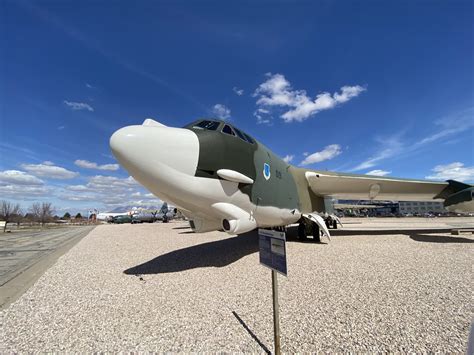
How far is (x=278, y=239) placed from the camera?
283cm

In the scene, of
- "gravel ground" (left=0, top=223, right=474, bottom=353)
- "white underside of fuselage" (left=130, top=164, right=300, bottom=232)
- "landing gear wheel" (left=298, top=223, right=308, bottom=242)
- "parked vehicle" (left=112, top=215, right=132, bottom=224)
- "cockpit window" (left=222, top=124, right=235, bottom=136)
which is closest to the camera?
"gravel ground" (left=0, top=223, right=474, bottom=353)

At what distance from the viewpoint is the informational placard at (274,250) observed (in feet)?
8.90

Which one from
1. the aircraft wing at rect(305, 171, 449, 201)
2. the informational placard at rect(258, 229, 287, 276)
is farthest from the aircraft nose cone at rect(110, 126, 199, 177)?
the aircraft wing at rect(305, 171, 449, 201)

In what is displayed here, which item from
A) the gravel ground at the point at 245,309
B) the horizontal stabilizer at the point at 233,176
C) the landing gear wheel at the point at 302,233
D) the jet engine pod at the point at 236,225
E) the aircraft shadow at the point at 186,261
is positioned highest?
the horizontal stabilizer at the point at 233,176

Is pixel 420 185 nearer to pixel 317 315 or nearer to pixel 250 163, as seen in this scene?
pixel 250 163

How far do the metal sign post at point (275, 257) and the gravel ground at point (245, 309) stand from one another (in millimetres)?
Result: 497

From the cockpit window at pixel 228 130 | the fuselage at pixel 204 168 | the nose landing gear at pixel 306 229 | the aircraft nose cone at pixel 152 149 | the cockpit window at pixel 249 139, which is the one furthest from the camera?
the nose landing gear at pixel 306 229

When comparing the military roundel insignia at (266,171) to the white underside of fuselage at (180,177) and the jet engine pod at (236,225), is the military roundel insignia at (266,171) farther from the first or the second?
the jet engine pod at (236,225)

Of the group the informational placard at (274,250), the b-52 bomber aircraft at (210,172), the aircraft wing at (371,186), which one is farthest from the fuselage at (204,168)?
the aircraft wing at (371,186)

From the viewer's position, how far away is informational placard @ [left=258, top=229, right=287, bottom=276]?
8.90 feet

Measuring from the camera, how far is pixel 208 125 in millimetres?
5973

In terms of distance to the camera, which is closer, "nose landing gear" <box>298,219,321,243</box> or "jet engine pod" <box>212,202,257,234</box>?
"jet engine pod" <box>212,202,257,234</box>

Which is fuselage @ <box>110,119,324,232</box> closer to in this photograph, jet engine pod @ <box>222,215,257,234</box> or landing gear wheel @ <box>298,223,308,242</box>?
jet engine pod @ <box>222,215,257,234</box>

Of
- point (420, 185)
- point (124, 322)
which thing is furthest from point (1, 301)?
point (420, 185)
